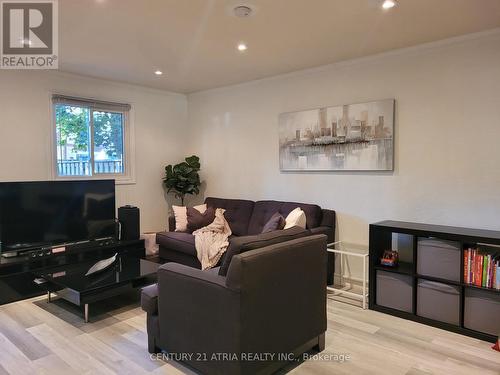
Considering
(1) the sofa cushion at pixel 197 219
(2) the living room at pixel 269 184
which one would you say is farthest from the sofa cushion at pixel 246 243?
(1) the sofa cushion at pixel 197 219

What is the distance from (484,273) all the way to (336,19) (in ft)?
7.56

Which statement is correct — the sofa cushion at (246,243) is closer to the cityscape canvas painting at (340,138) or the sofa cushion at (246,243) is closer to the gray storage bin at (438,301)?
the gray storage bin at (438,301)

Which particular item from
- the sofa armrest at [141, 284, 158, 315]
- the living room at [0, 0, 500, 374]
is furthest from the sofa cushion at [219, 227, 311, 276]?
the sofa armrest at [141, 284, 158, 315]

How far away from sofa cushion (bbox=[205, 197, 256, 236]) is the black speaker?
1.15 m

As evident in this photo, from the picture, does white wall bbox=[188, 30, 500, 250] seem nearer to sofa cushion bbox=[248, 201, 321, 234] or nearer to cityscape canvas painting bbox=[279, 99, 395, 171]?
cityscape canvas painting bbox=[279, 99, 395, 171]

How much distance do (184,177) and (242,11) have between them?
122 inches

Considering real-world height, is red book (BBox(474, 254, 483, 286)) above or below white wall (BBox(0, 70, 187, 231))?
below

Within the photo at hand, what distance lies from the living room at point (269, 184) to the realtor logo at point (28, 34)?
0.03 meters

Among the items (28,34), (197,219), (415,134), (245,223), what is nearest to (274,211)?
(245,223)

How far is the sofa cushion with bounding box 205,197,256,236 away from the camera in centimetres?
468

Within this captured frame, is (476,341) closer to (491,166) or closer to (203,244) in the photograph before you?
(491,166)

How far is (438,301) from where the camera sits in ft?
9.92

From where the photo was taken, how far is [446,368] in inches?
94.1

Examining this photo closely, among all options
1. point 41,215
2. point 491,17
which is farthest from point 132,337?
point 491,17
